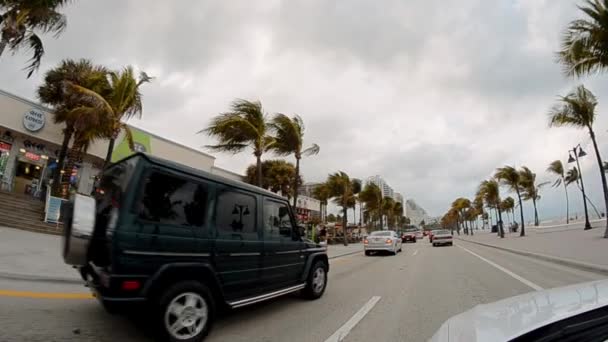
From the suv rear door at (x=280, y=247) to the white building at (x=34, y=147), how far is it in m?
14.9

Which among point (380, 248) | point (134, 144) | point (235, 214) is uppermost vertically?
point (134, 144)

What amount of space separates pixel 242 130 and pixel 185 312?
11502 millimetres

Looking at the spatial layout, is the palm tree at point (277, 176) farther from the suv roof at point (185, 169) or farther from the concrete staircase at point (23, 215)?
the suv roof at point (185, 169)

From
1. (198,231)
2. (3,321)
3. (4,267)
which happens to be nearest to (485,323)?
(198,231)

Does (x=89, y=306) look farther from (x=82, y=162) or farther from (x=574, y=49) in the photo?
(x=82, y=162)

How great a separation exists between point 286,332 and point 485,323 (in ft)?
9.77

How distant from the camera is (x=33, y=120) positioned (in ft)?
61.4

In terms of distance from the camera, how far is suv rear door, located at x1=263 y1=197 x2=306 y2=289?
5.11m

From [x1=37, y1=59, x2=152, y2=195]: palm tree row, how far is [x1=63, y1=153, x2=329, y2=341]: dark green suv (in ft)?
42.7

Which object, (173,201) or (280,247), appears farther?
(280,247)

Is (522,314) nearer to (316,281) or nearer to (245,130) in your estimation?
(316,281)

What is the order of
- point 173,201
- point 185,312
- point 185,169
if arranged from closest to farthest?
1. point 185,312
2. point 173,201
3. point 185,169

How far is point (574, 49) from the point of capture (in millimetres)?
12148

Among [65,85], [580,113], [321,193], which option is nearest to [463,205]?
[321,193]
